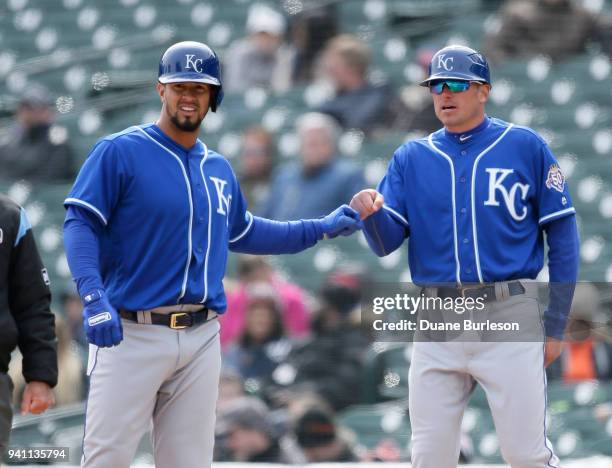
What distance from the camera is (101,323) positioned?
3223 mm

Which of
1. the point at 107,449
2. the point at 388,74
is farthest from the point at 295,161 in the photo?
the point at 107,449

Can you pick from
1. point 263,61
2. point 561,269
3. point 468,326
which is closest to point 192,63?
point 468,326

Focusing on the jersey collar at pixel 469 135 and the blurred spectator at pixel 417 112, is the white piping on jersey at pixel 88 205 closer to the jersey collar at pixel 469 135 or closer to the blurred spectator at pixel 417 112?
the jersey collar at pixel 469 135

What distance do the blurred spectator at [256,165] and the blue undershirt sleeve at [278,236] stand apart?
3.71 m

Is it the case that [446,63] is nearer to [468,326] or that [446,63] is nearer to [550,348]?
[468,326]

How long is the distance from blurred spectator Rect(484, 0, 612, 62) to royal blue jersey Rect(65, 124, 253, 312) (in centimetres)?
530

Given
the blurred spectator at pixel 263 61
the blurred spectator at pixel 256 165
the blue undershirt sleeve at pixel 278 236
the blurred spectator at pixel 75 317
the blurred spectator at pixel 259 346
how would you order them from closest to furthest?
the blue undershirt sleeve at pixel 278 236
the blurred spectator at pixel 259 346
the blurred spectator at pixel 75 317
the blurred spectator at pixel 256 165
the blurred spectator at pixel 263 61

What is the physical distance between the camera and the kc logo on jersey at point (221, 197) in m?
3.63

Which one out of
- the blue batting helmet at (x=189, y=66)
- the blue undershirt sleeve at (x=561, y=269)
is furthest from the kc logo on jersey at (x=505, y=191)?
the blue batting helmet at (x=189, y=66)

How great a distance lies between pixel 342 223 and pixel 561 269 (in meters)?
0.73

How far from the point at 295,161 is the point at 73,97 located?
86.9 inches

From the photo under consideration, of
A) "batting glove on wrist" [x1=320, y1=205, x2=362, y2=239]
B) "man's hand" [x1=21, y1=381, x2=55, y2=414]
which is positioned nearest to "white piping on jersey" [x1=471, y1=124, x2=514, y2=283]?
"batting glove on wrist" [x1=320, y1=205, x2=362, y2=239]

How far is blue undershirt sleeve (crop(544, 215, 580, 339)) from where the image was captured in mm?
3762

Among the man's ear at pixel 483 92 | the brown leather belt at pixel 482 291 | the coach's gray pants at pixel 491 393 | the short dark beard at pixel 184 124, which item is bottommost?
the coach's gray pants at pixel 491 393
